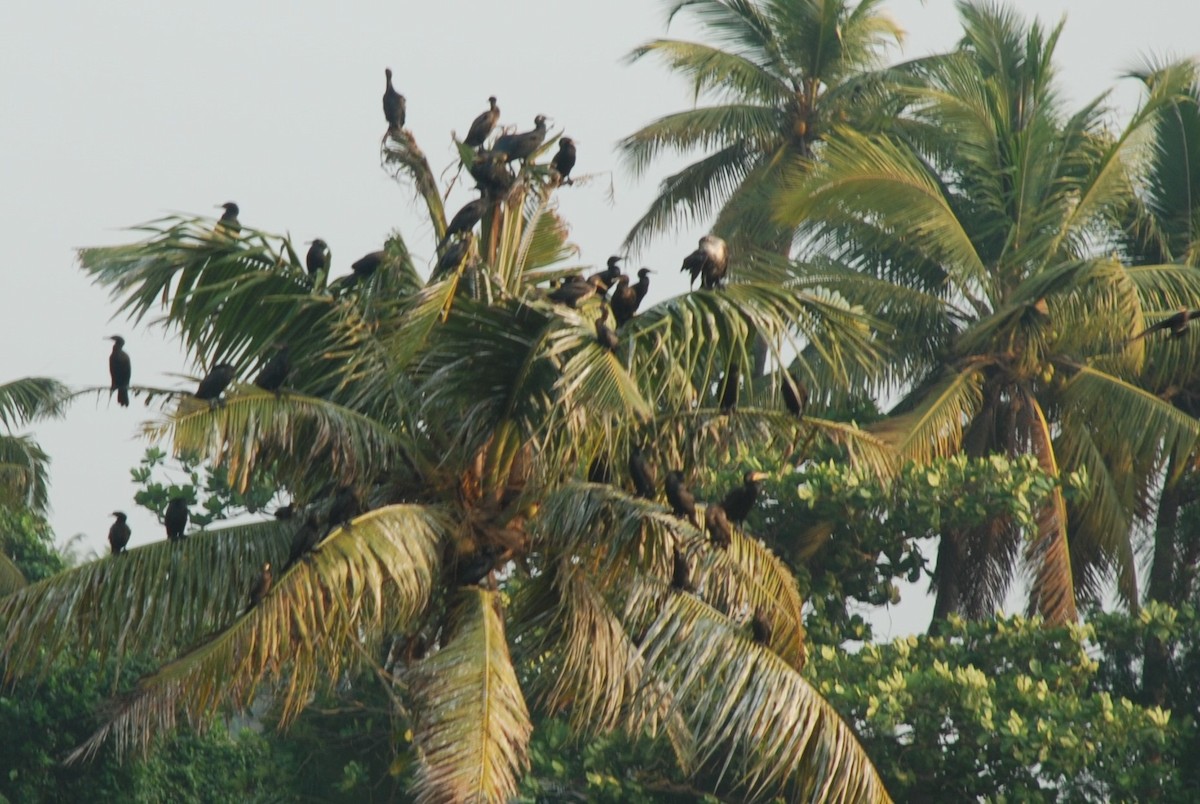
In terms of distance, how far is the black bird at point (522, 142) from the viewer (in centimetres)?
1026

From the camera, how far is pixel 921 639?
16391 millimetres

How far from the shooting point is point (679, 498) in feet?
29.5

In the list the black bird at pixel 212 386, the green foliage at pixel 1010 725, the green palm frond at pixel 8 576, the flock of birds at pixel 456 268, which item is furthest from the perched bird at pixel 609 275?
the green palm frond at pixel 8 576

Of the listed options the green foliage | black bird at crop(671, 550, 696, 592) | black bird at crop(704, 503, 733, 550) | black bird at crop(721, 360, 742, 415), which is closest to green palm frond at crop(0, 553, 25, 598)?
the green foliage

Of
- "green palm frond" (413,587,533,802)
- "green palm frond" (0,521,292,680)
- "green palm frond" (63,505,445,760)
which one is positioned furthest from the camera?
"green palm frond" (0,521,292,680)

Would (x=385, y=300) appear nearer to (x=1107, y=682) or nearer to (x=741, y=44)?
(x=1107, y=682)

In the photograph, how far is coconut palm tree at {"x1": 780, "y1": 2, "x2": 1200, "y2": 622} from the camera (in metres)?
→ 16.8

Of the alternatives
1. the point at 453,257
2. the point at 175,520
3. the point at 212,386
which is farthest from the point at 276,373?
the point at 453,257

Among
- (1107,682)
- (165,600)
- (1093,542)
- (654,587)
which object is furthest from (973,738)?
(165,600)

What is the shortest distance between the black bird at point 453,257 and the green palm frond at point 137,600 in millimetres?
1722

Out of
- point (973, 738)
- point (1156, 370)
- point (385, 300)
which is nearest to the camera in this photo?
point (385, 300)

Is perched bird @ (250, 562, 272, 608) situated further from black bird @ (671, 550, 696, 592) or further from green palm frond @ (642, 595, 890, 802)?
black bird @ (671, 550, 696, 592)

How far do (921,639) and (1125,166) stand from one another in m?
5.48

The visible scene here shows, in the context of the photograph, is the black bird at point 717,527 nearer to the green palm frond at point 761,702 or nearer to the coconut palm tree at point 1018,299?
the green palm frond at point 761,702
